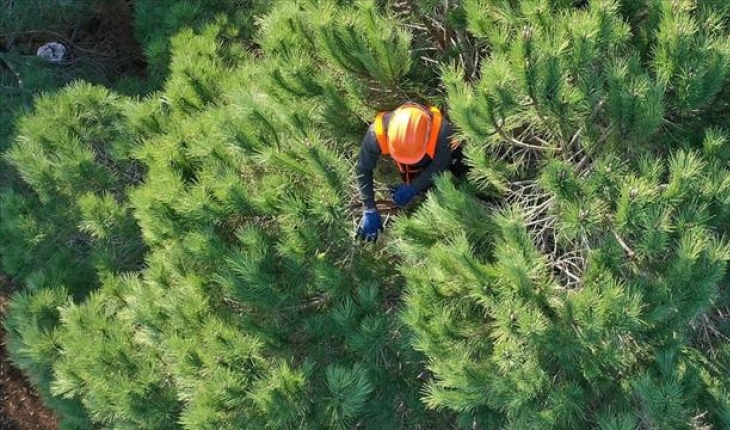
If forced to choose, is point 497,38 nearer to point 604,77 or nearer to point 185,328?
point 604,77

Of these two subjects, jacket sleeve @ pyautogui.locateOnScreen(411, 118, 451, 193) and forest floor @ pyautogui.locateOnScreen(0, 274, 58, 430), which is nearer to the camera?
jacket sleeve @ pyautogui.locateOnScreen(411, 118, 451, 193)

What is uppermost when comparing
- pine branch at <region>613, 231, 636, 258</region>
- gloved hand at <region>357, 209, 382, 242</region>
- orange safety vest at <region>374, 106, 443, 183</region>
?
orange safety vest at <region>374, 106, 443, 183</region>

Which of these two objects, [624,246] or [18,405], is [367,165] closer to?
[624,246]

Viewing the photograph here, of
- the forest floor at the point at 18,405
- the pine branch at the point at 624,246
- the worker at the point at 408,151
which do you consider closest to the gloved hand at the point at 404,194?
the worker at the point at 408,151

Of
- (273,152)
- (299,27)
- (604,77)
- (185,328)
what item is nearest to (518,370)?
(604,77)

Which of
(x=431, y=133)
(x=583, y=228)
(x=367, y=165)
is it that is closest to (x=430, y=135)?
(x=431, y=133)

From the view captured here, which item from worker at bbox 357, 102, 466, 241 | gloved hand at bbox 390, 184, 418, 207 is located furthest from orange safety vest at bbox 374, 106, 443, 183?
gloved hand at bbox 390, 184, 418, 207

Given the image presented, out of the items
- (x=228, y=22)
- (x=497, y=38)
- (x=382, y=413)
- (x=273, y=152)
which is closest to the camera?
(x=497, y=38)

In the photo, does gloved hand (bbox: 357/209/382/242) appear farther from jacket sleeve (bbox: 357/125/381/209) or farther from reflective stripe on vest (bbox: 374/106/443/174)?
reflective stripe on vest (bbox: 374/106/443/174)
